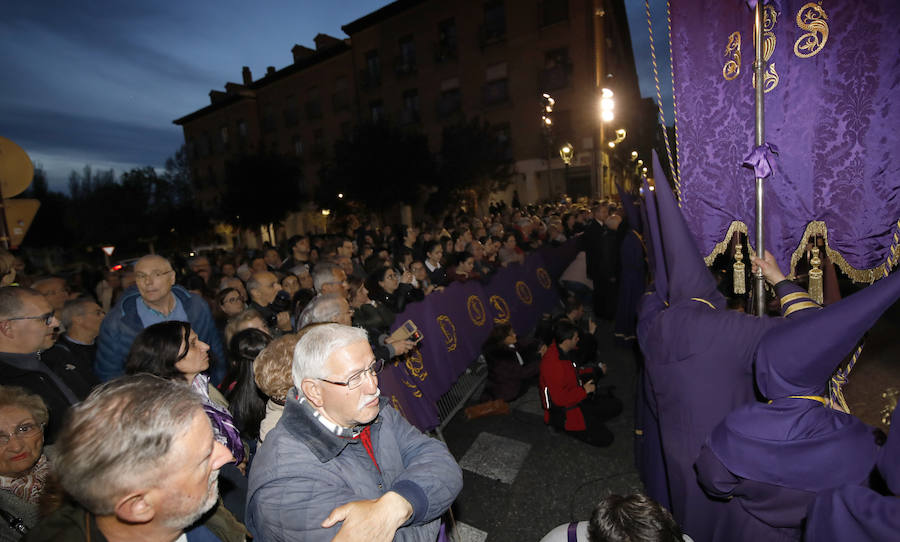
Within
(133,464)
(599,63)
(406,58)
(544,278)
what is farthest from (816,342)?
(406,58)

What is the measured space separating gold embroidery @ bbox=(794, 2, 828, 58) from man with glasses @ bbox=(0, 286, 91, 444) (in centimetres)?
493

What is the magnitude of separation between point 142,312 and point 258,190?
23334 millimetres

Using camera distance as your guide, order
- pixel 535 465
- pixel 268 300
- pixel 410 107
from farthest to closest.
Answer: pixel 410 107, pixel 268 300, pixel 535 465

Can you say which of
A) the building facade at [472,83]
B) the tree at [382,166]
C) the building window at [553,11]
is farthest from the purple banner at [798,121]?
the building window at [553,11]

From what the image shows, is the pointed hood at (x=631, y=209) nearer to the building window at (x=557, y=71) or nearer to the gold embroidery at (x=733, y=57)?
the gold embroidery at (x=733, y=57)

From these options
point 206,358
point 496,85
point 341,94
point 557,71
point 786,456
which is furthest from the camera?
point 341,94

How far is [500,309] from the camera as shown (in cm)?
657

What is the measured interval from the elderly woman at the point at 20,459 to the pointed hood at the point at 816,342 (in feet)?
10.4

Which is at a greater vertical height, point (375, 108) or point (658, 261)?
point (375, 108)

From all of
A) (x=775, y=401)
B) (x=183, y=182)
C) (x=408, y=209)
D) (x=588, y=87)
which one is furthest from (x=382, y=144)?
(x=183, y=182)

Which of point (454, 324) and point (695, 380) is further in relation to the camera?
point (454, 324)

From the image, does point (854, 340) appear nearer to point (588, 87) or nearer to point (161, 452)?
point (161, 452)

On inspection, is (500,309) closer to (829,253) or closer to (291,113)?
(829,253)

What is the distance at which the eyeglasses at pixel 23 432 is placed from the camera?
188 centimetres
